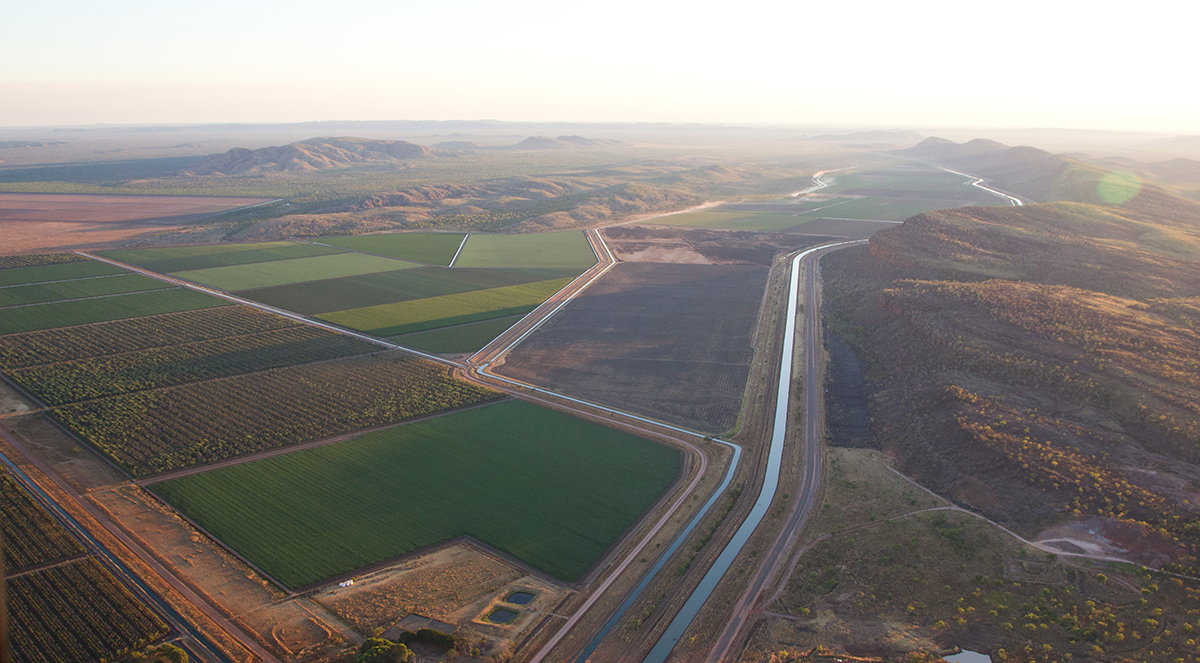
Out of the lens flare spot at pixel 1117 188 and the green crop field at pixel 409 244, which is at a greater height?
the lens flare spot at pixel 1117 188

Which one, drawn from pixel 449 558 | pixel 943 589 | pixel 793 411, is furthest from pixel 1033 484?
pixel 449 558

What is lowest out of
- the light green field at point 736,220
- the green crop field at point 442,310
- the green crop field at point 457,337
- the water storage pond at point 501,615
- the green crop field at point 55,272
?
the water storage pond at point 501,615

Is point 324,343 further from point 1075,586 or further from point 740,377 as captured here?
point 1075,586

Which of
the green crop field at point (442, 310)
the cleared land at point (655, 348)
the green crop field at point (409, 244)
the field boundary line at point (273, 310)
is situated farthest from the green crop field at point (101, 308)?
the cleared land at point (655, 348)

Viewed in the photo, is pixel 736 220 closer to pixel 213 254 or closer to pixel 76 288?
pixel 213 254

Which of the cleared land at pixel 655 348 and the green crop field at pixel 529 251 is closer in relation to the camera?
the cleared land at pixel 655 348

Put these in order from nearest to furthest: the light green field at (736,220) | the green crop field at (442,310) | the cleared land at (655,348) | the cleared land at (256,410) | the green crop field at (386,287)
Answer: the cleared land at (256,410) → the cleared land at (655,348) → the green crop field at (442,310) → the green crop field at (386,287) → the light green field at (736,220)

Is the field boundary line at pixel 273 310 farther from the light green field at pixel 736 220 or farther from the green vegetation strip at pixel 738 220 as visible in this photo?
the green vegetation strip at pixel 738 220
